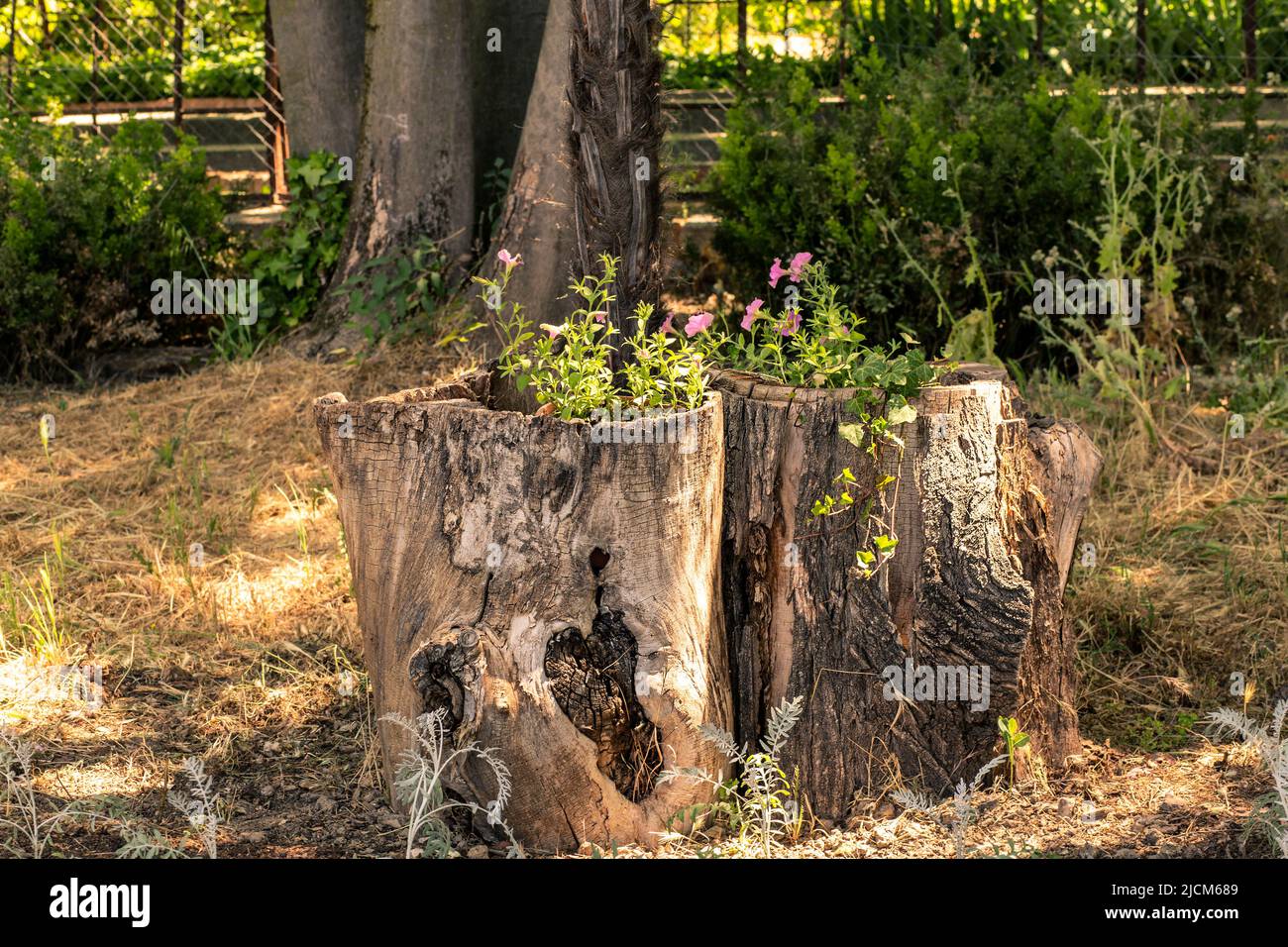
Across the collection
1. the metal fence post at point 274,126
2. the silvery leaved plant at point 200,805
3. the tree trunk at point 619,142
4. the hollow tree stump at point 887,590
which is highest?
the metal fence post at point 274,126

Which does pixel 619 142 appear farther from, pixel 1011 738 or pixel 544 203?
pixel 544 203

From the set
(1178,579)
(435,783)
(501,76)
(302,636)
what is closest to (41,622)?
(302,636)

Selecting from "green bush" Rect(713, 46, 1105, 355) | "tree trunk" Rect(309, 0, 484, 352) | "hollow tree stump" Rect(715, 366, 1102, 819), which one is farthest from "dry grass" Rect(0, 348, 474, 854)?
"green bush" Rect(713, 46, 1105, 355)

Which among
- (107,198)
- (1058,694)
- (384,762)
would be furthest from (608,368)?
(107,198)

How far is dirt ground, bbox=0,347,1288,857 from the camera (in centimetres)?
317

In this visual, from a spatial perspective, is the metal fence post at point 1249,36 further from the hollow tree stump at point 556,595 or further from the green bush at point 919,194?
the hollow tree stump at point 556,595

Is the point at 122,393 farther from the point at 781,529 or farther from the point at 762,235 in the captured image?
the point at 781,529

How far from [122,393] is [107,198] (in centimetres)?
115

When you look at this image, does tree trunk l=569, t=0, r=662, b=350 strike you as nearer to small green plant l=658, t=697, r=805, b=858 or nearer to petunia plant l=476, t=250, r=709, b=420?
petunia plant l=476, t=250, r=709, b=420

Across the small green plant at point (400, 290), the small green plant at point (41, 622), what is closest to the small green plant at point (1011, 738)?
the small green plant at point (41, 622)

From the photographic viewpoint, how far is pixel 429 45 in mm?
6418

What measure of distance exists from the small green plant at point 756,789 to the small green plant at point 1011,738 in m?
0.47

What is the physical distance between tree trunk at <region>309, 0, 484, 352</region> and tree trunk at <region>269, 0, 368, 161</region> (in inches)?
22.4

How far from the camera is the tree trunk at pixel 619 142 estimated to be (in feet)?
11.1
